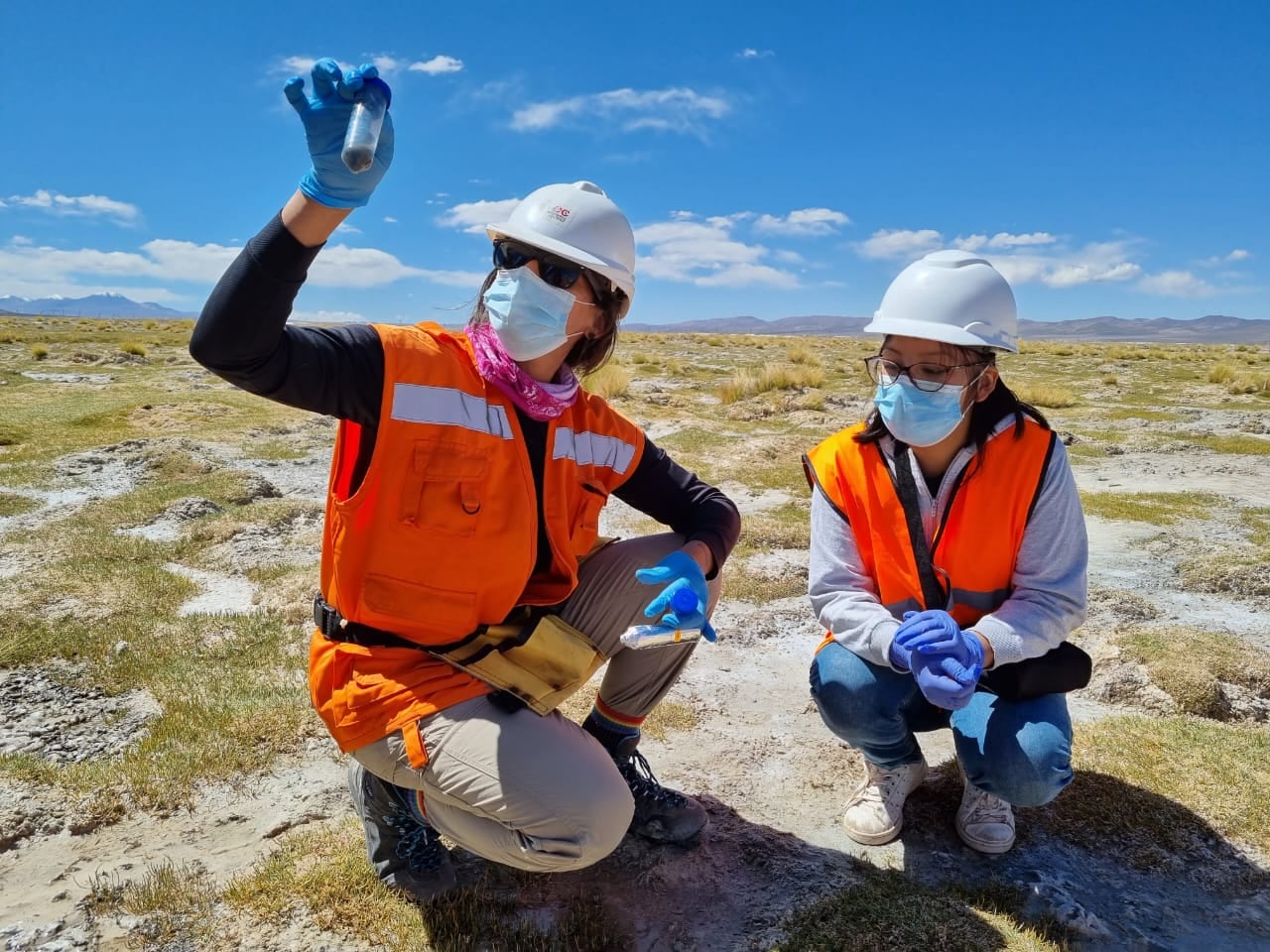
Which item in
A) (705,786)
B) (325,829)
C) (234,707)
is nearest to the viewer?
(325,829)

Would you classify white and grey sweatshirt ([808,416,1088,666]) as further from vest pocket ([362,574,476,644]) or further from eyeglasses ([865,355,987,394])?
vest pocket ([362,574,476,644])

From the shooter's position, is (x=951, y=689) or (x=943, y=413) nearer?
(x=951, y=689)

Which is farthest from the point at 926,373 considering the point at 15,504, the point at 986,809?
the point at 15,504

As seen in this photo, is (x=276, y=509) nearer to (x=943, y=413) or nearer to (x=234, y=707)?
(x=234, y=707)

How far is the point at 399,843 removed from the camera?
7.52 ft

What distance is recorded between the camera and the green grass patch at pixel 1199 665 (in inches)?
138

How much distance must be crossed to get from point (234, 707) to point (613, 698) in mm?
1718

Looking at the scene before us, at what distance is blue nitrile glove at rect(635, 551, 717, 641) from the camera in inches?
91.7

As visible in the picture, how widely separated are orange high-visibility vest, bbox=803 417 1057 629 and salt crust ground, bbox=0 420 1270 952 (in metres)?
0.79

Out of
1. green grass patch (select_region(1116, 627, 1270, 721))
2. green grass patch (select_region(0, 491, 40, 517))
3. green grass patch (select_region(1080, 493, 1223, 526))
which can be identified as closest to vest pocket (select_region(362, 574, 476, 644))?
green grass patch (select_region(1116, 627, 1270, 721))

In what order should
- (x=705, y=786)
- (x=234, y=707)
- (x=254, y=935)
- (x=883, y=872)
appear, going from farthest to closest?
(x=234, y=707)
(x=705, y=786)
(x=883, y=872)
(x=254, y=935)

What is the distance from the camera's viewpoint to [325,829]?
260 centimetres

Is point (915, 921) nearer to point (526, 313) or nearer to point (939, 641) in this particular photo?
point (939, 641)

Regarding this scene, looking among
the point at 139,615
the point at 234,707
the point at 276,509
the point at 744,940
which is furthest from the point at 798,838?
the point at 276,509
